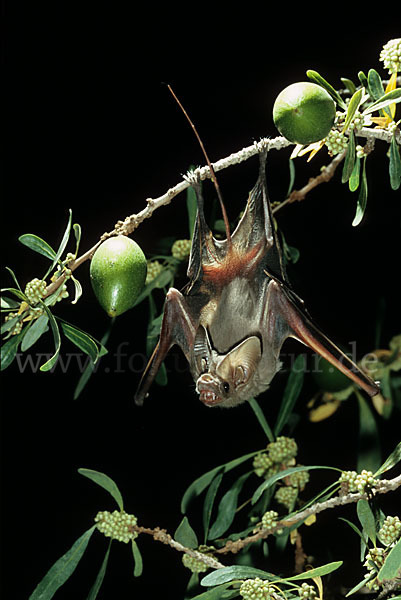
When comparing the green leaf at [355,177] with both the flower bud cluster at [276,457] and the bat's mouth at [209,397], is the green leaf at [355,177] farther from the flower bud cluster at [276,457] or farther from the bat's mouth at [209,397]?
the flower bud cluster at [276,457]

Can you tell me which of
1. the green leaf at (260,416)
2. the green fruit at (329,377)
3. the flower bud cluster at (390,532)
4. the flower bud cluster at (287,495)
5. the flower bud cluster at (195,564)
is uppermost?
the green fruit at (329,377)

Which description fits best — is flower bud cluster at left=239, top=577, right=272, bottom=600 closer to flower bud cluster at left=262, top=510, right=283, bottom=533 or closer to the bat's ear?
flower bud cluster at left=262, top=510, right=283, bottom=533

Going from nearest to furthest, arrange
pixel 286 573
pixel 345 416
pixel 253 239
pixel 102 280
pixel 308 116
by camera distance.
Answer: pixel 308 116
pixel 102 280
pixel 253 239
pixel 286 573
pixel 345 416

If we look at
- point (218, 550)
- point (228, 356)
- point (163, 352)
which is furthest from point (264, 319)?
point (218, 550)

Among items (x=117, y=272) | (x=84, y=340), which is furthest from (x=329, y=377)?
(x=117, y=272)

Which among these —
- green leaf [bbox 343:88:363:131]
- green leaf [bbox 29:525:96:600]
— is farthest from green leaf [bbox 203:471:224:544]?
green leaf [bbox 343:88:363:131]

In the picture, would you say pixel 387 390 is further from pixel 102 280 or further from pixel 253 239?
pixel 102 280

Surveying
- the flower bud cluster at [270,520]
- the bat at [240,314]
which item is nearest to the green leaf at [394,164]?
the bat at [240,314]
